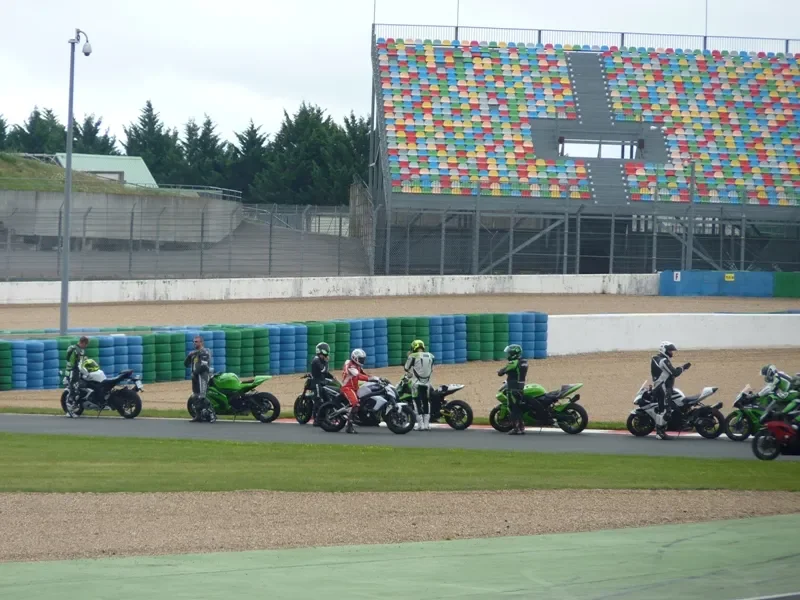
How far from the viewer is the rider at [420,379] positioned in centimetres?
1866

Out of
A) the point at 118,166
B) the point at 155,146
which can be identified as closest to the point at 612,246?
the point at 118,166

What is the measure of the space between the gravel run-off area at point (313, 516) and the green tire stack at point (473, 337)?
13674 millimetres

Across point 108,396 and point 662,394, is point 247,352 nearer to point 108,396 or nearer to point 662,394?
point 108,396

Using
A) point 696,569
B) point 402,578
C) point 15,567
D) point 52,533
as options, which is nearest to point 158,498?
point 52,533

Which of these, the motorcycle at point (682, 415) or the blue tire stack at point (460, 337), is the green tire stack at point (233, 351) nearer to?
the blue tire stack at point (460, 337)

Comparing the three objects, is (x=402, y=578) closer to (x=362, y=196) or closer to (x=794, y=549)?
(x=794, y=549)

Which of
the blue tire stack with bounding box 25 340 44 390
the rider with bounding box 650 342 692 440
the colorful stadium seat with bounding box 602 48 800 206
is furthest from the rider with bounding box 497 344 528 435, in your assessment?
the colorful stadium seat with bounding box 602 48 800 206

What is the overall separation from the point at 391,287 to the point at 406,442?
58.4 feet

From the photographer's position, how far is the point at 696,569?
9.50 meters

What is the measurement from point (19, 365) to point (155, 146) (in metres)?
57.5

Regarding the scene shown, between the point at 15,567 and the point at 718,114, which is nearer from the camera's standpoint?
the point at 15,567

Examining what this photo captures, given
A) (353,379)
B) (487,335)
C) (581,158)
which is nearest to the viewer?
(353,379)

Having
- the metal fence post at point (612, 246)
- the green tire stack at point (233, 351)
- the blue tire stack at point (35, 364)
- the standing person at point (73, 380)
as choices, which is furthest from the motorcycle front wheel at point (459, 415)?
the metal fence post at point (612, 246)

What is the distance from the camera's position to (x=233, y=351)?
23.7 metres
